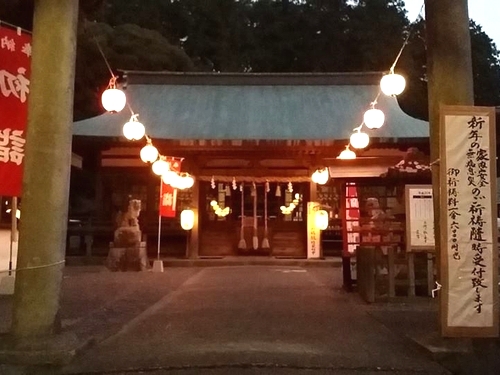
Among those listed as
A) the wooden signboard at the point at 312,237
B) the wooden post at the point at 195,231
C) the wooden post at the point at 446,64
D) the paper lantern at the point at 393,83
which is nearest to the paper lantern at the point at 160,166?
the wooden post at the point at 195,231

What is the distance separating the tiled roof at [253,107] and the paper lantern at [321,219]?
220 centimetres

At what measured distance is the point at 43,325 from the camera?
5.46m

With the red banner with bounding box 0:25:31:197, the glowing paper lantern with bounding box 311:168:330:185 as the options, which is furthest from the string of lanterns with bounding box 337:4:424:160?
the red banner with bounding box 0:25:31:197

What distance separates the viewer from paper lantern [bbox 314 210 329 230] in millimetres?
16609

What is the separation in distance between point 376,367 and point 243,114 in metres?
15.0

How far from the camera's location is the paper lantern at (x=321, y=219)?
16.6 metres

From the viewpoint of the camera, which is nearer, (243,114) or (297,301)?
(297,301)

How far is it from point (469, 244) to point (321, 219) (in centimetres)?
1117

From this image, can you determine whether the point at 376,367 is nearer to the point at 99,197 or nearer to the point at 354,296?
the point at 354,296

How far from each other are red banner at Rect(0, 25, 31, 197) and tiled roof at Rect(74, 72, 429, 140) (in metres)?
9.10

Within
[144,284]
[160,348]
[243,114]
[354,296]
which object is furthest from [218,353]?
[243,114]

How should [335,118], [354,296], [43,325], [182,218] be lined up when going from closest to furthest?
[43,325] < [354,296] < [182,218] < [335,118]

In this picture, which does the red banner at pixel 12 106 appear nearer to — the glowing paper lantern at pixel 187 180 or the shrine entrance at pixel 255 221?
the glowing paper lantern at pixel 187 180

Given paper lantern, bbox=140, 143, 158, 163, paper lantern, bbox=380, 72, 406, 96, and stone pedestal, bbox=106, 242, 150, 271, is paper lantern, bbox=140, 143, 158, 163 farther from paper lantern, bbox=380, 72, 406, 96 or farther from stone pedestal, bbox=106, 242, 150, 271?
paper lantern, bbox=380, 72, 406, 96
